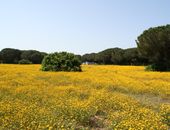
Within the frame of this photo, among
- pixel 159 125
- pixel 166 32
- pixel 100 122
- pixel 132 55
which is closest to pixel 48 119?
pixel 100 122

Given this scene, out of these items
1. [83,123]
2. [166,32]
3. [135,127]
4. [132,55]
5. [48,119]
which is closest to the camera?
[135,127]

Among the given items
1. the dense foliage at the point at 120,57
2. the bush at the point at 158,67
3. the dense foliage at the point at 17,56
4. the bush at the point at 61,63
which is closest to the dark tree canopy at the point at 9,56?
the dense foliage at the point at 17,56

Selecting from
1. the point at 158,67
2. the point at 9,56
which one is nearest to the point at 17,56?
the point at 9,56

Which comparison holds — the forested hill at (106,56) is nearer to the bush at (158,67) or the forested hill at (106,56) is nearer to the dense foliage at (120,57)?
the dense foliage at (120,57)

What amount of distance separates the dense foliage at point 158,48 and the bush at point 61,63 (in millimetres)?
13226

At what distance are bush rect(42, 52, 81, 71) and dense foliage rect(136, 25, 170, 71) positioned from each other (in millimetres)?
13226

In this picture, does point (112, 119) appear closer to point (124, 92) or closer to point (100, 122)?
point (100, 122)

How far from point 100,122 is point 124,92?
10.3m

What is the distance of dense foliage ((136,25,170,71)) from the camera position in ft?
181

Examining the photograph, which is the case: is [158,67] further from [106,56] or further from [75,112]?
[106,56]

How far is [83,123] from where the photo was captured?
44.0 feet

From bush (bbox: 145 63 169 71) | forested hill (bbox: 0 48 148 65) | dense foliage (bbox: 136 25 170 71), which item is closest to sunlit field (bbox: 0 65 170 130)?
bush (bbox: 145 63 169 71)

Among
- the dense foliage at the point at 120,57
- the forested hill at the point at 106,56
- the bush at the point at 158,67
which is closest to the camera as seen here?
the bush at the point at 158,67

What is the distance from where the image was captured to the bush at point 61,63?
4563 cm
